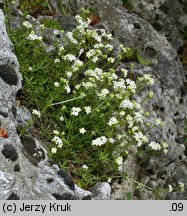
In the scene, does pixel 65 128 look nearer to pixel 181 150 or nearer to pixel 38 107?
pixel 38 107

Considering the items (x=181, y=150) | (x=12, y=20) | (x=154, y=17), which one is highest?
(x=12, y=20)

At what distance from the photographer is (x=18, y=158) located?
5648mm

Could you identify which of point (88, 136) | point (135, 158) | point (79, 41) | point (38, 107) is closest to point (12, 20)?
point (79, 41)

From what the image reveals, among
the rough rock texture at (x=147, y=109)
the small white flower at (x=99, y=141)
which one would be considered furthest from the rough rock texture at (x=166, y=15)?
the small white flower at (x=99, y=141)

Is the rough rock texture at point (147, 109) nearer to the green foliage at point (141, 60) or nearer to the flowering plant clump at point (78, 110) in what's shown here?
the green foliage at point (141, 60)

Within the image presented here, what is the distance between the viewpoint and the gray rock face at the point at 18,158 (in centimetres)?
538

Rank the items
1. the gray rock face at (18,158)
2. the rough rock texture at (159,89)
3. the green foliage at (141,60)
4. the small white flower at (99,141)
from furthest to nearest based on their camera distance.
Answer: the green foliage at (141,60) < the rough rock texture at (159,89) < the small white flower at (99,141) < the gray rock face at (18,158)

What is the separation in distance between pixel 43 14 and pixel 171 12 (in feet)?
12.1

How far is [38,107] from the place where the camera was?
681 cm

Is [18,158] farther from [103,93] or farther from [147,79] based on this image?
[147,79]

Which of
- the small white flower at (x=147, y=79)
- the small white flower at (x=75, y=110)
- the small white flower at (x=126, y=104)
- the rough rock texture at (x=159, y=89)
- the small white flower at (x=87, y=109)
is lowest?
the rough rock texture at (x=159, y=89)

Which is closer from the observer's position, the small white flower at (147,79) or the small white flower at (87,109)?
the small white flower at (87,109)

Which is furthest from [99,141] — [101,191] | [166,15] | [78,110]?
[166,15]

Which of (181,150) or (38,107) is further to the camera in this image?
(181,150)
